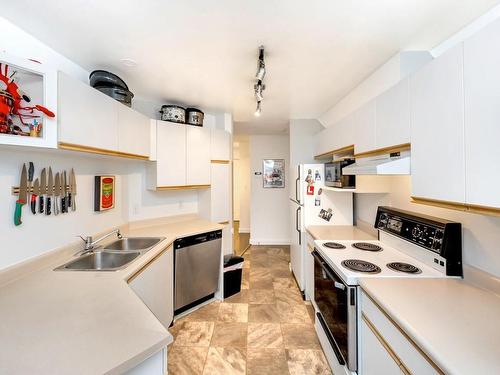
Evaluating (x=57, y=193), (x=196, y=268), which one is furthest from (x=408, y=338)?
(x=57, y=193)

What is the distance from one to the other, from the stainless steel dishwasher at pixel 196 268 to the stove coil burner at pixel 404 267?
172 cm


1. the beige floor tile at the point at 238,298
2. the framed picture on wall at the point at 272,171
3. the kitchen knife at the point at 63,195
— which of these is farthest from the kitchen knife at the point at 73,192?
the framed picture on wall at the point at 272,171

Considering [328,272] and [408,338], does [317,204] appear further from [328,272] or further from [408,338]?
[408,338]

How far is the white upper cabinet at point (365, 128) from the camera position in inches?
70.6

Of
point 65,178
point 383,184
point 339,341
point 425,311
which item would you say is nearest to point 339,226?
point 383,184

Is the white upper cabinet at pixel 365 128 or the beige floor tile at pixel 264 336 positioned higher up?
the white upper cabinet at pixel 365 128

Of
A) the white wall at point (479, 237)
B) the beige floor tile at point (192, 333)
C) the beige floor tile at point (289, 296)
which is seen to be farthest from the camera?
the beige floor tile at point (289, 296)

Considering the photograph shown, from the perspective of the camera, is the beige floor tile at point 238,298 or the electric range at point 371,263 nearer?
the electric range at point 371,263

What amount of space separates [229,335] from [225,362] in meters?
0.31

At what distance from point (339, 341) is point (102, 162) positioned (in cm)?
253

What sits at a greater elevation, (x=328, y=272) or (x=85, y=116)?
(x=85, y=116)

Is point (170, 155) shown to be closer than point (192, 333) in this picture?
No

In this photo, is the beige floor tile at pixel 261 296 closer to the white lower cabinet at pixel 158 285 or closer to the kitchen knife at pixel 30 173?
the white lower cabinet at pixel 158 285

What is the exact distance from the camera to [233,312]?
248 centimetres
